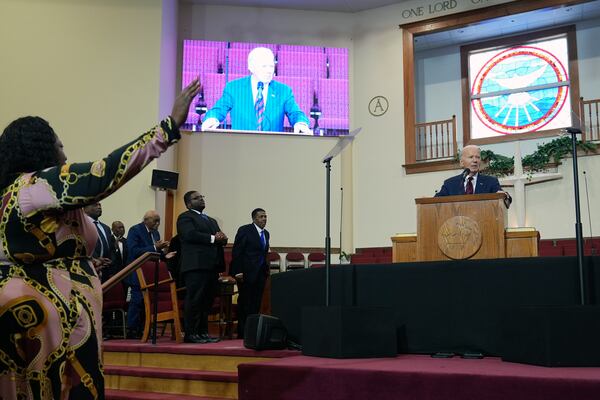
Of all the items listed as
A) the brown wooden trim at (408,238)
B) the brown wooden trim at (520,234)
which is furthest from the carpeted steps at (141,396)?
the brown wooden trim at (520,234)

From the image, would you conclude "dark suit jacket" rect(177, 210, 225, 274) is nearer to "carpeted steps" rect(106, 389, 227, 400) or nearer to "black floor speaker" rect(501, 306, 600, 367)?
"carpeted steps" rect(106, 389, 227, 400)

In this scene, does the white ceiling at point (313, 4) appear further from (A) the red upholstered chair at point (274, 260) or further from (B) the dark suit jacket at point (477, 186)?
(B) the dark suit jacket at point (477, 186)

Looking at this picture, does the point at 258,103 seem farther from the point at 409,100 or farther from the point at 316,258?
the point at 316,258

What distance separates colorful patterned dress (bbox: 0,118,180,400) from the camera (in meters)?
1.67

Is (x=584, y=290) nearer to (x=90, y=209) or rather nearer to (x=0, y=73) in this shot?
(x=90, y=209)

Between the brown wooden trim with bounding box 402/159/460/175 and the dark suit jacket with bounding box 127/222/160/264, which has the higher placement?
the brown wooden trim with bounding box 402/159/460/175

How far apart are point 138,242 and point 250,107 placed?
4.94 metres

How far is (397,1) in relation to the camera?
36.4 feet

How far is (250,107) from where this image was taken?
35.7ft

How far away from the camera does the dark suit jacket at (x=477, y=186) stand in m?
4.73

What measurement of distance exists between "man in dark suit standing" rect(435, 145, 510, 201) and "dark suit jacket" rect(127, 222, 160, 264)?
3.16 m

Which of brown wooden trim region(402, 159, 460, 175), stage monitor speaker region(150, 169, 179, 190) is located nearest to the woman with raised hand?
stage monitor speaker region(150, 169, 179, 190)

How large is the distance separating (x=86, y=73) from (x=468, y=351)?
7809 mm

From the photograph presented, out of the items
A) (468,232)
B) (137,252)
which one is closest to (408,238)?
(468,232)
